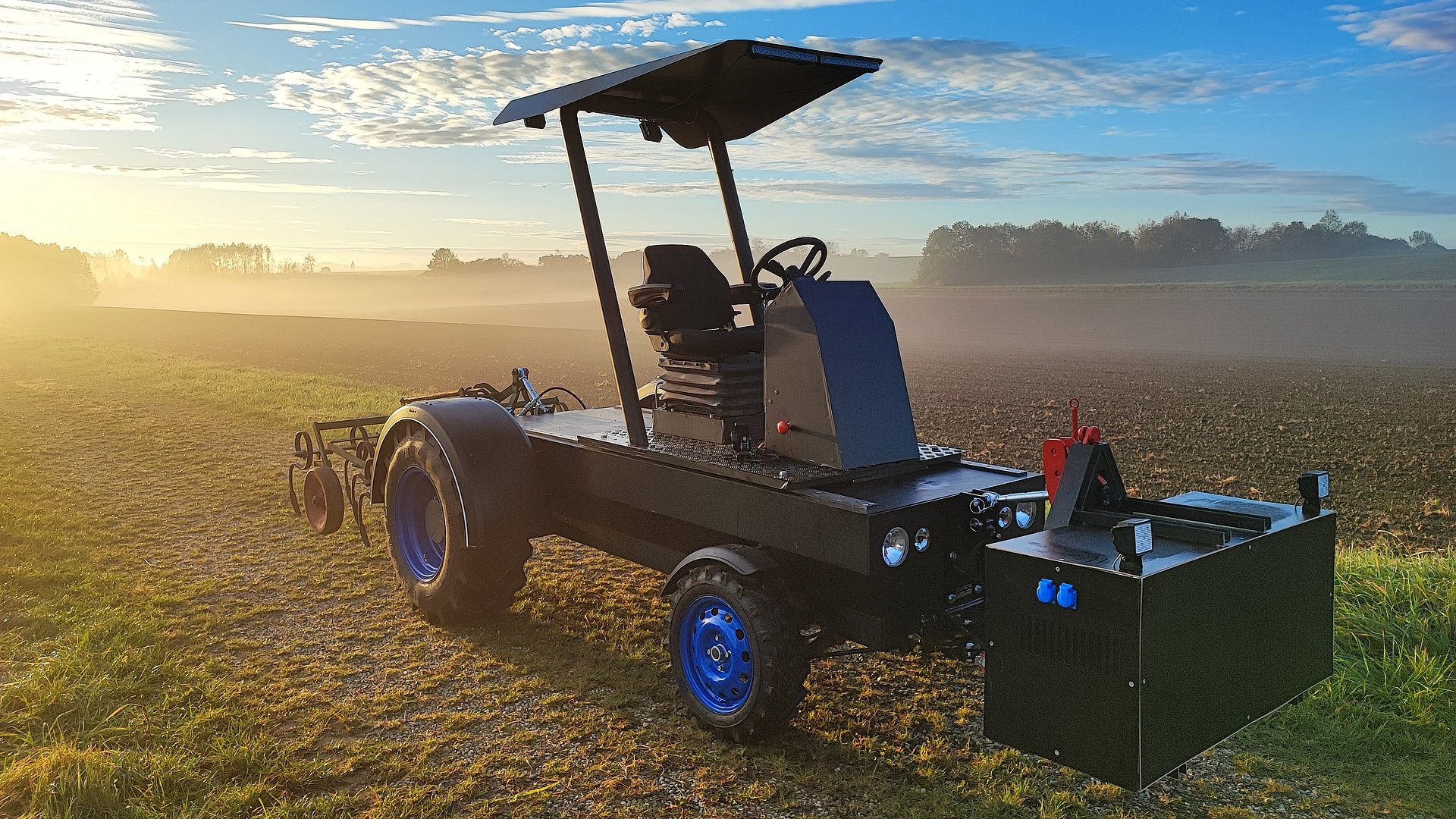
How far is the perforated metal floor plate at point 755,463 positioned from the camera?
13.0 ft

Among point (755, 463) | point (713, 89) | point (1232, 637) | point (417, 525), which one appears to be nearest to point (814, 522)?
point (755, 463)

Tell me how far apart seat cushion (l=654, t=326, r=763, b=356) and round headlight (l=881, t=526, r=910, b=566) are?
1.54 m

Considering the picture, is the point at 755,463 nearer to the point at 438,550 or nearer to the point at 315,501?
the point at 438,550

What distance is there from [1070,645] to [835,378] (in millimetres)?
1593

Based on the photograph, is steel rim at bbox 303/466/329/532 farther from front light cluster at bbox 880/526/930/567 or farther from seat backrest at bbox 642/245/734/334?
front light cluster at bbox 880/526/930/567

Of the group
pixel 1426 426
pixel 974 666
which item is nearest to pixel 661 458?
pixel 974 666

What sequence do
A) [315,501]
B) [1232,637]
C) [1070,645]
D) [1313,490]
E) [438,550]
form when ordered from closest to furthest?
[1070,645]
[1232,637]
[1313,490]
[438,550]
[315,501]

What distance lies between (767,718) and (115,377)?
2204 cm

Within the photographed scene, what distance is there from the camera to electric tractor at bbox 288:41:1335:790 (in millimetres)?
3029

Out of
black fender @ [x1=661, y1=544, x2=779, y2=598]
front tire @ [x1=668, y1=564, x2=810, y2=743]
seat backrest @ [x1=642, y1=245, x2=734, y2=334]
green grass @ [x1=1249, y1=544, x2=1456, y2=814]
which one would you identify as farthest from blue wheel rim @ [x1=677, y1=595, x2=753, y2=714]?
green grass @ [x1=1249, y1=544, x2=1456, y2=814]

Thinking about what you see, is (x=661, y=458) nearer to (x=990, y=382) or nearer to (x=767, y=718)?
(x=767, y=718)

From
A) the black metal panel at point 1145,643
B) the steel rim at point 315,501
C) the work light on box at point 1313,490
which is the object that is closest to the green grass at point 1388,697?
the black metal panel at point 1145,643

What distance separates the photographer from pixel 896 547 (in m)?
3.65

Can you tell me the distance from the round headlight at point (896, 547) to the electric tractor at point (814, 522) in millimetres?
12
